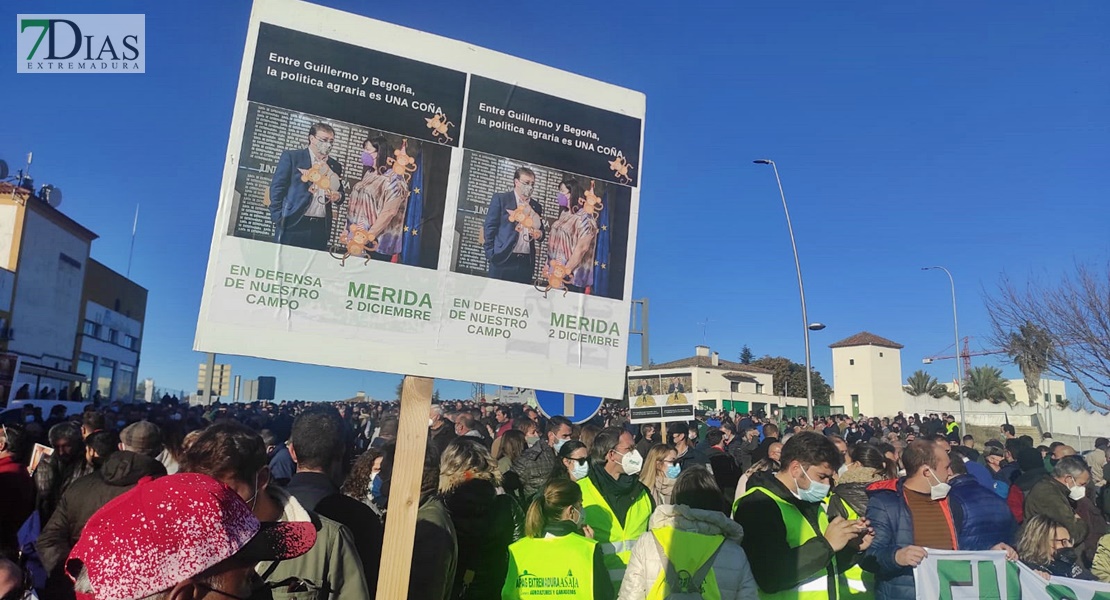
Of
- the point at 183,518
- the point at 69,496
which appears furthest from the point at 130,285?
the point at 183,518

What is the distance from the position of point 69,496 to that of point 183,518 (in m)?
3.74

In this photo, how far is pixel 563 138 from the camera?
3.15m

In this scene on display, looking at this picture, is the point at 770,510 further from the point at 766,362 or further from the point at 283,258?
the point at 766,362

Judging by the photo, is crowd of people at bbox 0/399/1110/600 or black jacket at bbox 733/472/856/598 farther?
black jacket at bbox 733/472/856/598

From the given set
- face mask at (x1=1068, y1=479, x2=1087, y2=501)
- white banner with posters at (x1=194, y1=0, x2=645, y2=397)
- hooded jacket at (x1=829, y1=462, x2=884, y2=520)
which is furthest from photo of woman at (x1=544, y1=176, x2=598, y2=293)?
face mask at (x1=1068, y1=479, x2=1087, y2=501)

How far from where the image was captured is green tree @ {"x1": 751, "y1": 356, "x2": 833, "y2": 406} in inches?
2982

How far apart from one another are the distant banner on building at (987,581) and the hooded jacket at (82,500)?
4994 millimetres

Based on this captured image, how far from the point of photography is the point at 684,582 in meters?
3.59

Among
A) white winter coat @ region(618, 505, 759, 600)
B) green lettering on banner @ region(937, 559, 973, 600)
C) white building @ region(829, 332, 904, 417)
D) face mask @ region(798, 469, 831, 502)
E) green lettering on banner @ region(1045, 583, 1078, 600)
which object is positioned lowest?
green lettering on banner @ region(1045, 583, 1078, 600)

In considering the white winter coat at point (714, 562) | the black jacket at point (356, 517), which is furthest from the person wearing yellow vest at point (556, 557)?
the black jacket at point (356, 517)

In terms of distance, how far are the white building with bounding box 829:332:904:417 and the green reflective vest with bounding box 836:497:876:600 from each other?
62689mm

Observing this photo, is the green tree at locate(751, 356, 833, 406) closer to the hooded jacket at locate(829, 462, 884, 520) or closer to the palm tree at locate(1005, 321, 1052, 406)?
the palm tree at locate(1005, 321, 1052, 406)

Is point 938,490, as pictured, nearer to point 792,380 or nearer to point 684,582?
point 684,582

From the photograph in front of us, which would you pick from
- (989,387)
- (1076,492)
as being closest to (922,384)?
(989,387)
